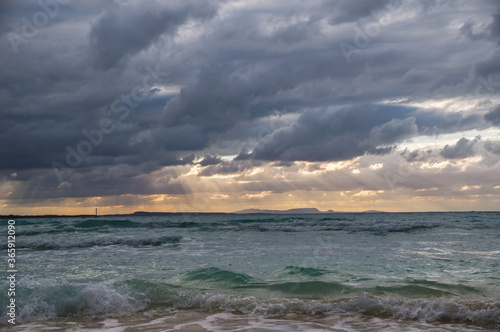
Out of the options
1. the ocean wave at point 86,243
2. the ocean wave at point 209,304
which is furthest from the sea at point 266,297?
the ocean wave at point 86,243

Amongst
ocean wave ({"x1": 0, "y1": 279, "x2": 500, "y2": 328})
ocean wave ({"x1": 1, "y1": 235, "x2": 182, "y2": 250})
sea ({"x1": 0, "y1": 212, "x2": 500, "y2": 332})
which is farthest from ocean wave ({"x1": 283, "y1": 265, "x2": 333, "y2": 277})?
ocean wave ({"x1": 1, "y1": 235, "x2": 182, "y2": 250})

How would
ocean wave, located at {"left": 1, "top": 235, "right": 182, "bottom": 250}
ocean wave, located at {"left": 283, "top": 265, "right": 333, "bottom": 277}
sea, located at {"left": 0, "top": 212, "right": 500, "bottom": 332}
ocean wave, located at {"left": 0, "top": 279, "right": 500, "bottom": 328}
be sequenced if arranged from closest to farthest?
sea, located at {"left": 0, "top": 212, "right": 500, "bottom": 332} → ocean wave, located at {"left": 0, "top": 279, "right": 500, "bottom": 328} → ocean wave, located at {"left": 283, "top": 265, "right": 333, "bottom": 277} → ocean wave, located at {"left": 1, "top": 235, "right": 182, "bottom": 250}

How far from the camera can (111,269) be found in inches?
536

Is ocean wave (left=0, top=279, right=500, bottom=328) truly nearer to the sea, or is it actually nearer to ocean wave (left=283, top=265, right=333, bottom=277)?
the sea

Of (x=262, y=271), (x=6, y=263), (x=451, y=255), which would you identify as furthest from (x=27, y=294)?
(x=451, y=255)

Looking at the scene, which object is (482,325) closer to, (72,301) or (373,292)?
(373,292)

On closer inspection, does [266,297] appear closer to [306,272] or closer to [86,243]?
[306,272]

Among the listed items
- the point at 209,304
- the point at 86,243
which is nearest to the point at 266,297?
the point at 209,304

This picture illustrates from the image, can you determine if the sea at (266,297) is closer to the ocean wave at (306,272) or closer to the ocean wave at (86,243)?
the ocean wave at (306,272)

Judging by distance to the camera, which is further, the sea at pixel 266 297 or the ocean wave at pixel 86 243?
the ocean wave at pixel 86 243

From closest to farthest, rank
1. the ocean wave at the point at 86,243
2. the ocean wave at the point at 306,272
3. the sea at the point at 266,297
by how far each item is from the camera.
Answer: the sea at the point at 266,297
the ocean wave at the point at 306,272
the ocean wave at the point at 86,243

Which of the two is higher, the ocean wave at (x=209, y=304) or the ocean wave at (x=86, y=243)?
the ocean wave at (x=209, y=304)

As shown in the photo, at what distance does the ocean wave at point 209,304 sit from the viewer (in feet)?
25.2

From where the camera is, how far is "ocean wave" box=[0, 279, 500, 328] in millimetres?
7666
